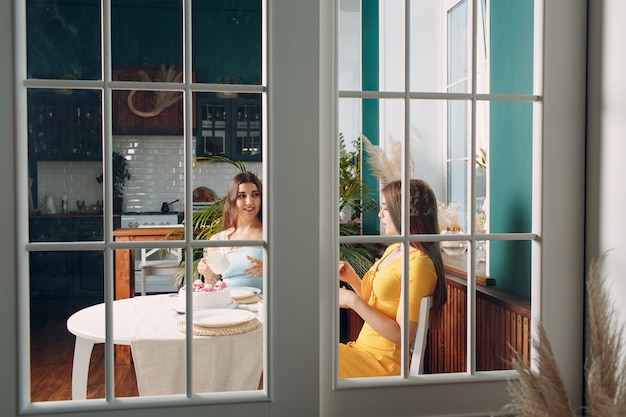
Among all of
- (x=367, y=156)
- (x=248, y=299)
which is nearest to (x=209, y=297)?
(x=248, y=299)

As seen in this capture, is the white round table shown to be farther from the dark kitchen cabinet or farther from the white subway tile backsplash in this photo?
the white subway tile backsplash

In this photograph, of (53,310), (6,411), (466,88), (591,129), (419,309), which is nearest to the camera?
(6,411)

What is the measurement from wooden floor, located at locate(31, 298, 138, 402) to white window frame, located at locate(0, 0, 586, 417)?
86.8 inches

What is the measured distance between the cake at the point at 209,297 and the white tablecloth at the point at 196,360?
0.20m

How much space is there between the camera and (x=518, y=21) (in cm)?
213

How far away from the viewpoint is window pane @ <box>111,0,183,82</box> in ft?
16.9

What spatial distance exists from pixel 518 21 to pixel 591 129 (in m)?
0.84

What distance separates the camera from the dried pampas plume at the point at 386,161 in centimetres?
212

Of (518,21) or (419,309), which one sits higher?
(518,21)

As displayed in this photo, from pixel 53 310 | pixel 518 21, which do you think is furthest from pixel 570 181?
pixel 53 310

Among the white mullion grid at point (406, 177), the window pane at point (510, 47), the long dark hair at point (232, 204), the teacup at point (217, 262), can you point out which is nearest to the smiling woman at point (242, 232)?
the long dark hair at point (232, 204)

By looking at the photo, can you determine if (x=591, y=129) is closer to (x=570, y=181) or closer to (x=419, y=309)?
(x=570, y=181)

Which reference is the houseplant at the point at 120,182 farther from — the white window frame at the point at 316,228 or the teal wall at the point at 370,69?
the white window frame at the point at 316,228

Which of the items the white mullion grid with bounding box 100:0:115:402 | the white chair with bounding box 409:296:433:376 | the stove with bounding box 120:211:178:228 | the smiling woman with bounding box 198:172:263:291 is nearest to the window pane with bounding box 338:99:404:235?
the smiling woman with bounding box 198:172:263:291
